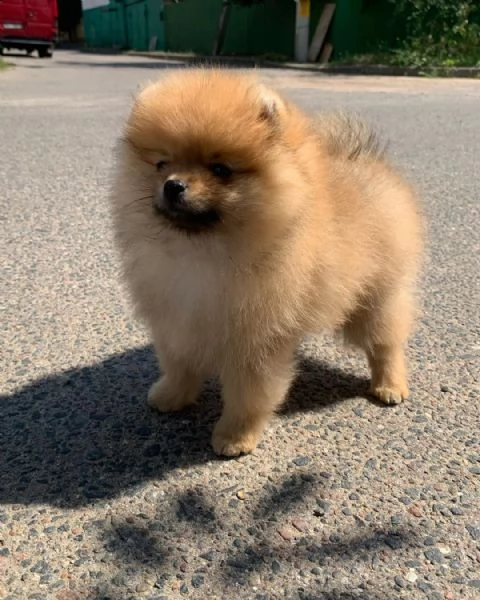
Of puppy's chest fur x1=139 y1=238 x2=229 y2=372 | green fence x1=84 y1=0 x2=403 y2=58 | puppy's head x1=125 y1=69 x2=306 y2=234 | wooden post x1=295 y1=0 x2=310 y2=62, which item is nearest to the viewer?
puppy's head x1=125 y1=69 x2=306 y2=234

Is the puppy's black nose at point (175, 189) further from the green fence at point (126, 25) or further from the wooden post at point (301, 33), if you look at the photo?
the green fence at point (126, 25)

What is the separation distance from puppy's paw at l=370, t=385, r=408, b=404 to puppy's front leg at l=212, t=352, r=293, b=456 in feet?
1.65

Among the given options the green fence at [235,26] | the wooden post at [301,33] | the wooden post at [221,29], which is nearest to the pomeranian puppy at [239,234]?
the green fence at [235,26]

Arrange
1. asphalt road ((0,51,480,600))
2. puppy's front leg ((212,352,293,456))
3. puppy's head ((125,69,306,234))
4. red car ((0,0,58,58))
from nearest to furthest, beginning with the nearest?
asphalt road ((0,51,480,600))
puppy's head ((125,69,306,234))
puppy's front leg ((212,352,293,456))
red car ((0,0,58,58))

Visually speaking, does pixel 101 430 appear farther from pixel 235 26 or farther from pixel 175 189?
pixel 235 26

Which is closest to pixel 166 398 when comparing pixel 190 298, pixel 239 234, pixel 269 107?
pixel 190 298

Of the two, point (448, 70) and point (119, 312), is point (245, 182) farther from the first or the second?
point (448, 70)

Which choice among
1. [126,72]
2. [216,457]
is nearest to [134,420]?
[216,457]

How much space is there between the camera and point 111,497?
2.12m

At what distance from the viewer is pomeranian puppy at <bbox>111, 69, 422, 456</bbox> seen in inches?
77.2

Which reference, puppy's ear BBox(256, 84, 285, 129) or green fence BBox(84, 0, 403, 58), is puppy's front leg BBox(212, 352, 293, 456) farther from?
green fence BBox(84, 0, 403, 58)

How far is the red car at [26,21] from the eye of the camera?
22.3 m

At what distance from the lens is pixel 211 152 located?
1.94m

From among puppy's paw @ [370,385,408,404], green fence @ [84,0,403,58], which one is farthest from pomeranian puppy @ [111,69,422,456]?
green fence @ [84,0,403,58]
